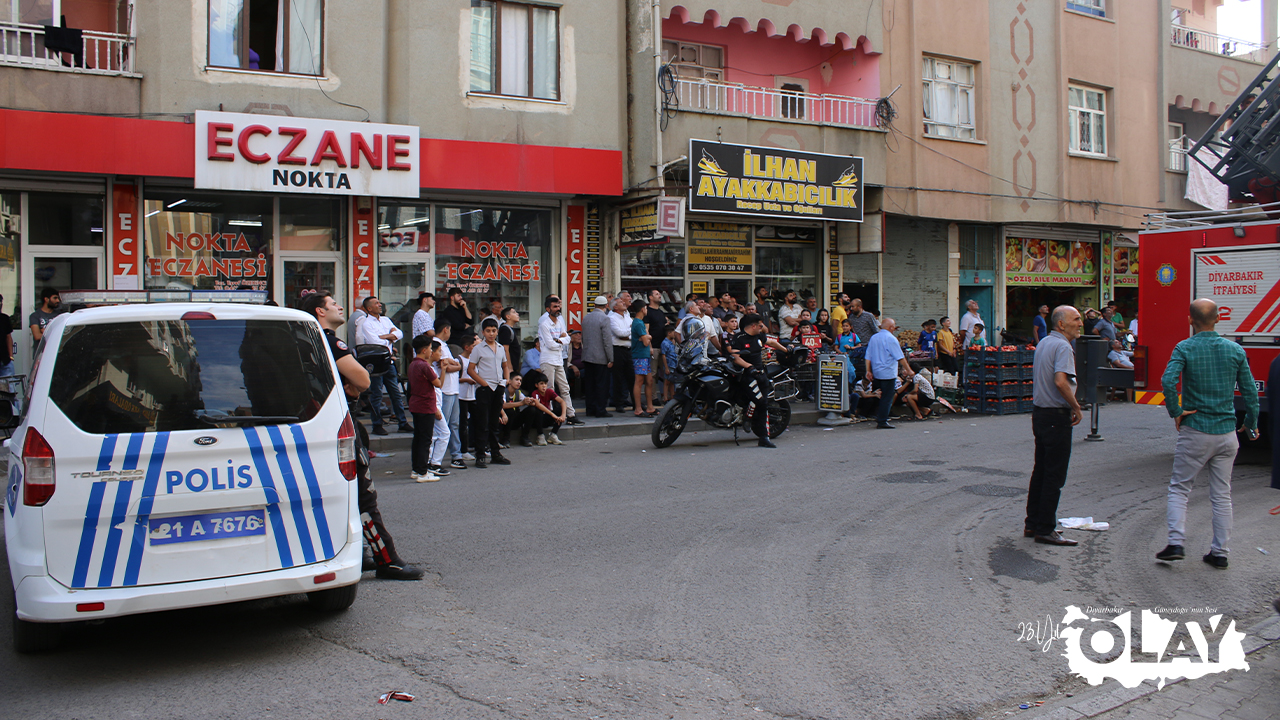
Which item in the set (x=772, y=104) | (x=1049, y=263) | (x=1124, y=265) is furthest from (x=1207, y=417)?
(x=1124, y=265)

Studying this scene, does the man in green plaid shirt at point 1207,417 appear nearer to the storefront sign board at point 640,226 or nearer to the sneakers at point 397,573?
the sneakers at point 397,573

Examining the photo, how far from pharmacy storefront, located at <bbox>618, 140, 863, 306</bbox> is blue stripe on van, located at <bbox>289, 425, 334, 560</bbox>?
37.3 ft

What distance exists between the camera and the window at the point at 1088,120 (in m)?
23.1

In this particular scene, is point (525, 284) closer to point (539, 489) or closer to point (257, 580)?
point (539, 489)

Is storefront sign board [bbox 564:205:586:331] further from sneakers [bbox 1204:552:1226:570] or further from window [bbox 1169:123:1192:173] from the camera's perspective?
window [bbox 1169:123:1192:173]

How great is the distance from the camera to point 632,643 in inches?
203

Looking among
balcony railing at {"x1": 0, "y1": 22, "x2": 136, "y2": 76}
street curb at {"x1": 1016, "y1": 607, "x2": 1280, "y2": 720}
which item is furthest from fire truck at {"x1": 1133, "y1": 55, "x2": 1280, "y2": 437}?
balcony railing at {"x1": 0, "y1": 22, "x2": 136, "y2": 76}

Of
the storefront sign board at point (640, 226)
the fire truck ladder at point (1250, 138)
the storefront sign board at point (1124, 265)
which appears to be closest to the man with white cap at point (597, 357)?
the storefront sign board at point (640, 226)

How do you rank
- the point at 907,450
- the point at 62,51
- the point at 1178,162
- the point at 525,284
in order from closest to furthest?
1. the point at 907,450
2. the point at 62,51
3. the point at 525,284
4. the point at 1178,162

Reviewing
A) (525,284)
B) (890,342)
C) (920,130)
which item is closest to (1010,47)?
(920,130)

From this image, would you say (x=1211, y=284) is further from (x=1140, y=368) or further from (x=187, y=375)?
(x=187, y=375)

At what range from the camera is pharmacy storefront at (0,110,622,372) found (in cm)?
1345

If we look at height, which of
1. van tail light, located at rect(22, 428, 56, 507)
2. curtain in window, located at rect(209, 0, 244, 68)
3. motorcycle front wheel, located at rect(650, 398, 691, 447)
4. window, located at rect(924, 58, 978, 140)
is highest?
window, located at rect(924, 58, 978, 140)

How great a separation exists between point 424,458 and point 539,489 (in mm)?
1431
